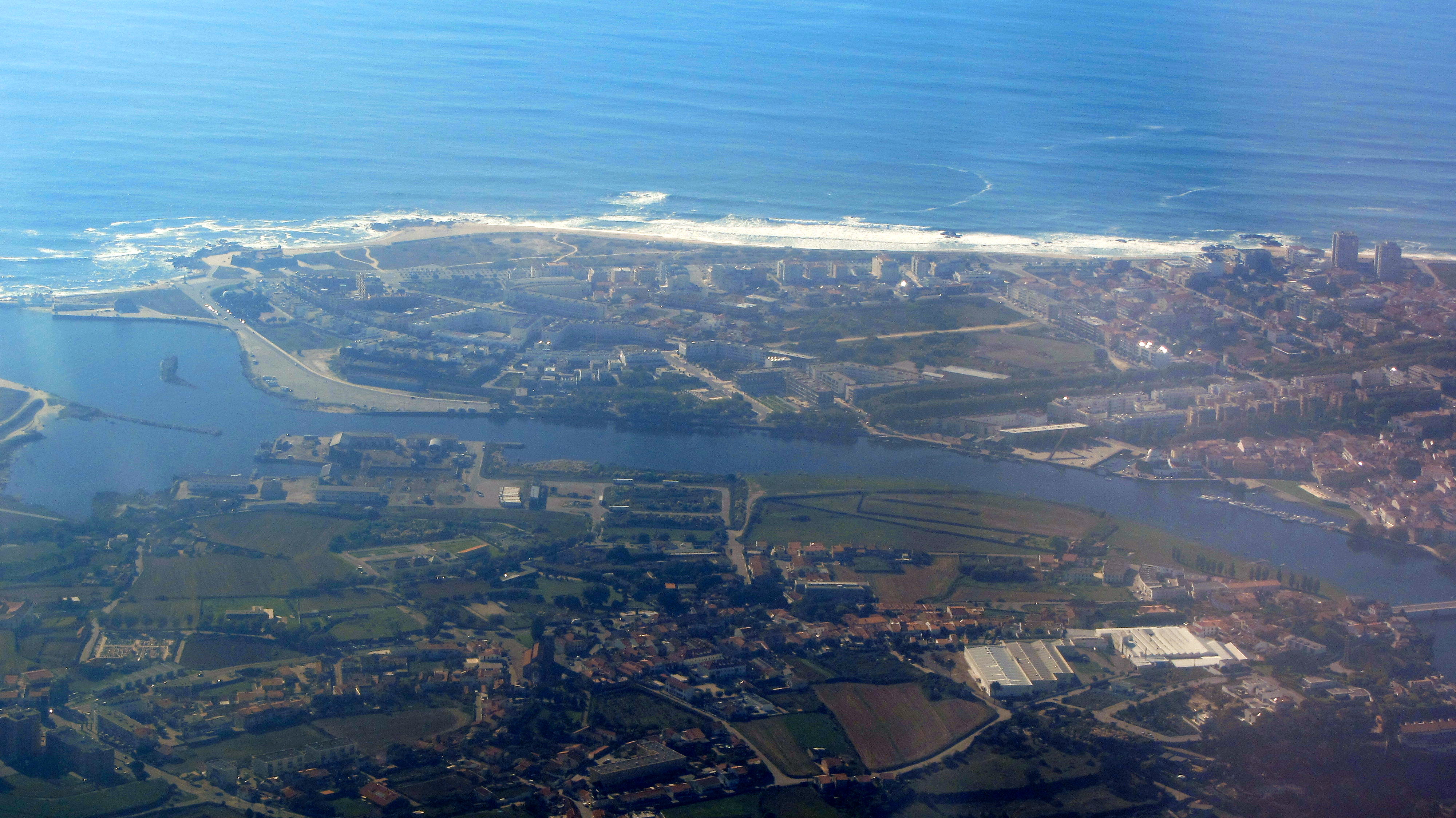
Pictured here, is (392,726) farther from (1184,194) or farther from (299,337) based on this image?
(1184,194)

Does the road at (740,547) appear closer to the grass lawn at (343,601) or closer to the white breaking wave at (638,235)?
the grass lawn at (343,601)

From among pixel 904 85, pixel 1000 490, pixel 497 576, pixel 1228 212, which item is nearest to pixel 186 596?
pixel 497 576

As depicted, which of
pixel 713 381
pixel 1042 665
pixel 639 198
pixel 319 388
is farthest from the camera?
pixel 639 198

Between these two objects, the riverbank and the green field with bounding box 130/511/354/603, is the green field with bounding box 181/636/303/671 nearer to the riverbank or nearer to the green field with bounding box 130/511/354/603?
the green field with bounding box 130/511/354/603

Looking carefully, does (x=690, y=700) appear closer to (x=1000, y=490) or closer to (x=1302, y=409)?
(x=1000, y=490)

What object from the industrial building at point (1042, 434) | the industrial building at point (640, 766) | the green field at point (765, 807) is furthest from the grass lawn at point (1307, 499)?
the industrial building at point (640, 766)

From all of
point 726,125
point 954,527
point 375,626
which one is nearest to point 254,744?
point 375,626
